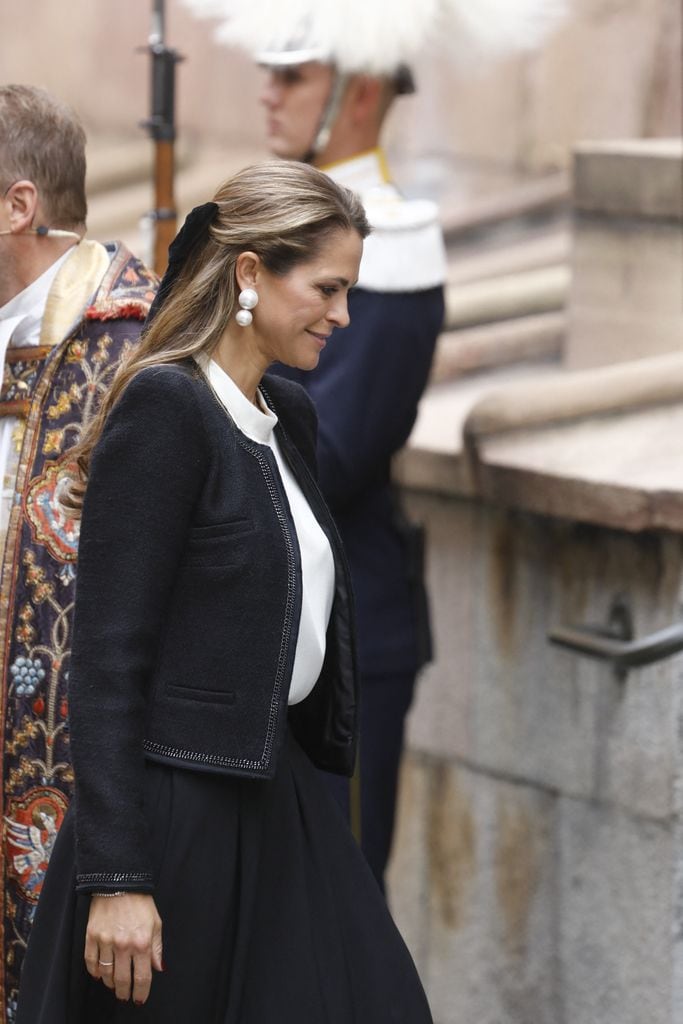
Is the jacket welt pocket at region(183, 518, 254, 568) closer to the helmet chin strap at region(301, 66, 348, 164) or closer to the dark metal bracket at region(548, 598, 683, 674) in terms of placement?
the dark metal bracket at region(548, 598, 683, 674)

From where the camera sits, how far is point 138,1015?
2.55 m

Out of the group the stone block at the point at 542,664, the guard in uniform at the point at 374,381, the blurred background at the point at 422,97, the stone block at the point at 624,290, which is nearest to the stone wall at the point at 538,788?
the stone block at the point at 542,664

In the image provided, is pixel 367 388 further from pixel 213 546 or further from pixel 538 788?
pixel 213 546

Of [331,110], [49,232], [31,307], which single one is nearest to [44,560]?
[31,307]

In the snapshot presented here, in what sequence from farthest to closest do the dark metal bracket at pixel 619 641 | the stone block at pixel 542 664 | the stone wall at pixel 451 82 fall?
1. the stone wall at pixel 451 82
2. the stone block at pixel 542 664
3. the dark metal bracket at pixel 619 641

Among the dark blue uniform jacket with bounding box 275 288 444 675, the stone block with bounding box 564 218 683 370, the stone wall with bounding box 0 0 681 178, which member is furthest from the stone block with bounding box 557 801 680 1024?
the stone wall with bounding box 0 0 681 178

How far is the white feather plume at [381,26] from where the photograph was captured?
391 cm

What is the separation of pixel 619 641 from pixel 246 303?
4.85 feet

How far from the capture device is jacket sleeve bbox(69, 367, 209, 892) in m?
2.41

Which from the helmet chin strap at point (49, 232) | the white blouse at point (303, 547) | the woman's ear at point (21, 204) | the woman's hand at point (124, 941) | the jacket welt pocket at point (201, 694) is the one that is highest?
the woman's ear at point (21, 204)

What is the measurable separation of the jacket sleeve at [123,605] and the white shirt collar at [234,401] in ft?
0.35

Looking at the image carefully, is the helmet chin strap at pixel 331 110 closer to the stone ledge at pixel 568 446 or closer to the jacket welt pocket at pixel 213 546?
Answer: the stone ledge at pixel 568 446

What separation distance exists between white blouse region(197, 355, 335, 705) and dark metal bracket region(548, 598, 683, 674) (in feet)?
3.39

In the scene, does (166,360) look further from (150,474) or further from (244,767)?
(244,767)
